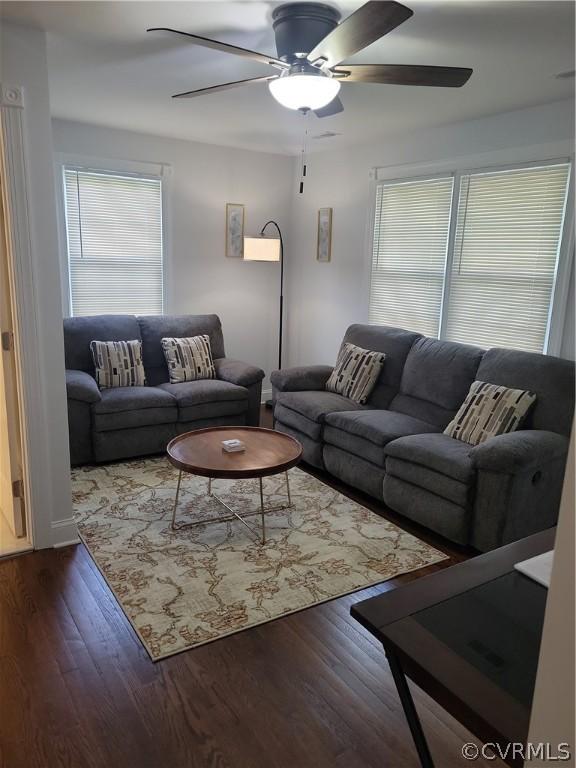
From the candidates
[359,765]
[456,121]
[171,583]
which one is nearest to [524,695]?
[359,765]

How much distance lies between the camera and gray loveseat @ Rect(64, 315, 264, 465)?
4012 millimetres

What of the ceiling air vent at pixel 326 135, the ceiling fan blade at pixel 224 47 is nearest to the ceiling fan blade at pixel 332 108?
the ceiling fan blade at pixel 224 47

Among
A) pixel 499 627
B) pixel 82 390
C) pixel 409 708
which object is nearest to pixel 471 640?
pixel 499 627

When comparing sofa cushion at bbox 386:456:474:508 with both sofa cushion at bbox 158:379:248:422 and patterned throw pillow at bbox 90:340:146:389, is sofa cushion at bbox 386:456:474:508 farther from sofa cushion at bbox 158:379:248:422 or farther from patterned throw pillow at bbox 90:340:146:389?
patterned throw pillow at bbox 90:340:146:389

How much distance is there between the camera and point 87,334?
14.7 feet

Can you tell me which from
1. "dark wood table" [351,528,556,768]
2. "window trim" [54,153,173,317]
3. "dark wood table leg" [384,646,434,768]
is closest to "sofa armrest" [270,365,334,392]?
"window trim" [54,153,173,317]

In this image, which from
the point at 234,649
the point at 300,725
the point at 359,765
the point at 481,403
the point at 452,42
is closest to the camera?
the point at 359,765

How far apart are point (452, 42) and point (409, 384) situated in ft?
7.27

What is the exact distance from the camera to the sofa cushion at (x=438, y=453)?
9.75ft

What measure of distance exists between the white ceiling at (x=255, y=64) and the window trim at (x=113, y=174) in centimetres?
34

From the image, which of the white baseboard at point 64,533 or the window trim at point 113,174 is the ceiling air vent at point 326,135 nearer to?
→ the window trim at point 113,174

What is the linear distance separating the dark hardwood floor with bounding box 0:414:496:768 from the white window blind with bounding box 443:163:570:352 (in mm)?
2351

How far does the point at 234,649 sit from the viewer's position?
225 centimetres

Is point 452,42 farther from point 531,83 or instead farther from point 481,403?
point 481,403
